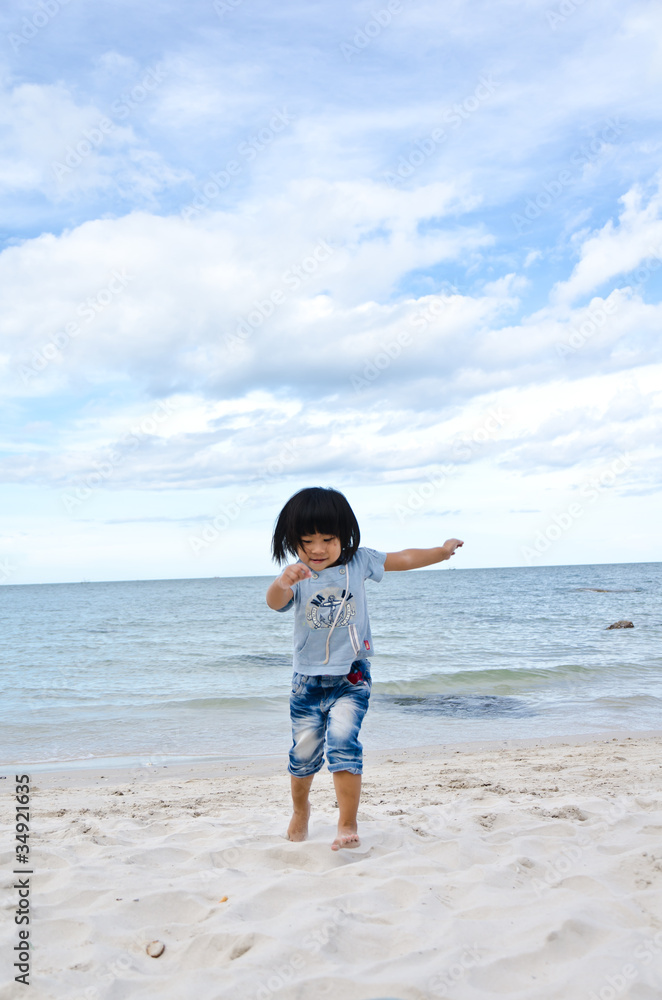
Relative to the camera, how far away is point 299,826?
3555mm

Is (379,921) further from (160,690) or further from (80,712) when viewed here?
(160,690)

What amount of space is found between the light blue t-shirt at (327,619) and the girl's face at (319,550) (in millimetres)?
72

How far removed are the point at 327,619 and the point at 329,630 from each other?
0.06m

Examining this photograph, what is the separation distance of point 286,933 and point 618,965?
1.10 meters

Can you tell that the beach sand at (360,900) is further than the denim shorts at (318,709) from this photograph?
No

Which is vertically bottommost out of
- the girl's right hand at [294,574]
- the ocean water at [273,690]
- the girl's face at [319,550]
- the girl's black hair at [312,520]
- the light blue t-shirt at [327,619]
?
the ocean water at [273,690]

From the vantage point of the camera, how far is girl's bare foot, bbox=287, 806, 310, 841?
11.6 ft

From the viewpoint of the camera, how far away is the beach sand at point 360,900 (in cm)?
210

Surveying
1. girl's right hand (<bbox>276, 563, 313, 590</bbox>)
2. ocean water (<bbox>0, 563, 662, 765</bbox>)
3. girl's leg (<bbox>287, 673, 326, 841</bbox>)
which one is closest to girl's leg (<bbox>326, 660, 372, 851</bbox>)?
girl's leg (<bbox>287, 673, 326, 841</bbox>)

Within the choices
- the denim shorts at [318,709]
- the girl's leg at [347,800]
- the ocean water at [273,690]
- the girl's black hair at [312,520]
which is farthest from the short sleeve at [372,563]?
the ocean water at [273,690]

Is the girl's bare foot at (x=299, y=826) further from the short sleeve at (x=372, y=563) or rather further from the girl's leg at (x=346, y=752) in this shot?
the short sleeve at (x=372, y=563)

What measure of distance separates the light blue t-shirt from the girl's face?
0.24ft

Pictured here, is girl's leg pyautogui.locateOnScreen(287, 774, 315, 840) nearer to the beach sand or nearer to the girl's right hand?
the beach sand

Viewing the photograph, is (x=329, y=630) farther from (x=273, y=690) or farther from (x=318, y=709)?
(x=273, y=690)
